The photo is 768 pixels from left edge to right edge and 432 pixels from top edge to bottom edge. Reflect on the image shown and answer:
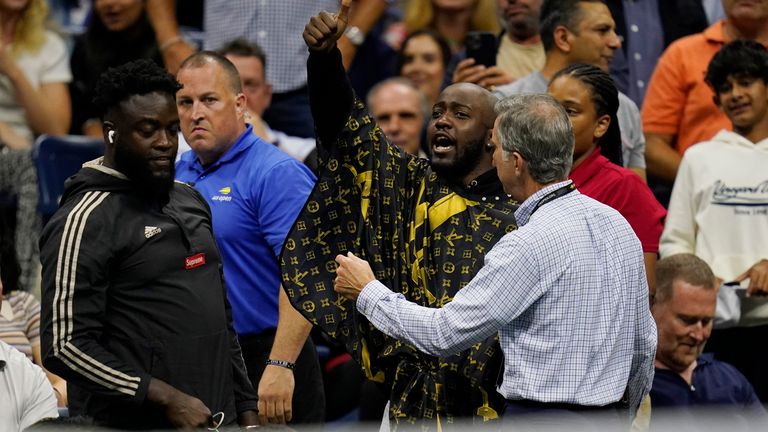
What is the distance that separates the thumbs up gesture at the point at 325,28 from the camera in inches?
194

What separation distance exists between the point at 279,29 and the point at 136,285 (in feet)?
14.0

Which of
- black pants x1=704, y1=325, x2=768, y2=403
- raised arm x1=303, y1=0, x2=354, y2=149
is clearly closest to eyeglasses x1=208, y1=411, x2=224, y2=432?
raised arm x1=303, y1=0, x2=354, y2=149

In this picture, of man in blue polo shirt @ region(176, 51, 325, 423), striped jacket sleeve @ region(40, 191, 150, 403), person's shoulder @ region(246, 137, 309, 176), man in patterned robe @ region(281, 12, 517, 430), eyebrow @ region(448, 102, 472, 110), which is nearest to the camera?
striped jacket sleeve @ region(40, 191, 150, 403)

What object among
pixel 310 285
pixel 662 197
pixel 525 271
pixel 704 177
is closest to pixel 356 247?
pixel 310 285

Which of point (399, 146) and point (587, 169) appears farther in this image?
point (399, 146)

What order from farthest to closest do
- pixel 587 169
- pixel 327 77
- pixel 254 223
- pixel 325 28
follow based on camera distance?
1. pixel 587 169
2. pixel 254 223
3. pixel 327 77
4. pixel 325 28

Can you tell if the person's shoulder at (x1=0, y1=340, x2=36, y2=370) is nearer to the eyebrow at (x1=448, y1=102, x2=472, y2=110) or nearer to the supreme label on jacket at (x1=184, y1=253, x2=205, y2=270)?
the supreme label on jacket at (x1=184, y1=253, x2=205, y2=270)

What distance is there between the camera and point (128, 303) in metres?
4.68

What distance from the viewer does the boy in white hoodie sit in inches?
257

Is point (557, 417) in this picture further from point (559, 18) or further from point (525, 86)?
point (559, 18)

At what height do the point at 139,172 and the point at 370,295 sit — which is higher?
the point at 139,172

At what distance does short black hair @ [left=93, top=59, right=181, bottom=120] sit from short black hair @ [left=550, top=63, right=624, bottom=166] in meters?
1.99

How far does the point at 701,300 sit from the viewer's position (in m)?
6.17

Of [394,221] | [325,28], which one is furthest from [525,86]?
[325,28]
